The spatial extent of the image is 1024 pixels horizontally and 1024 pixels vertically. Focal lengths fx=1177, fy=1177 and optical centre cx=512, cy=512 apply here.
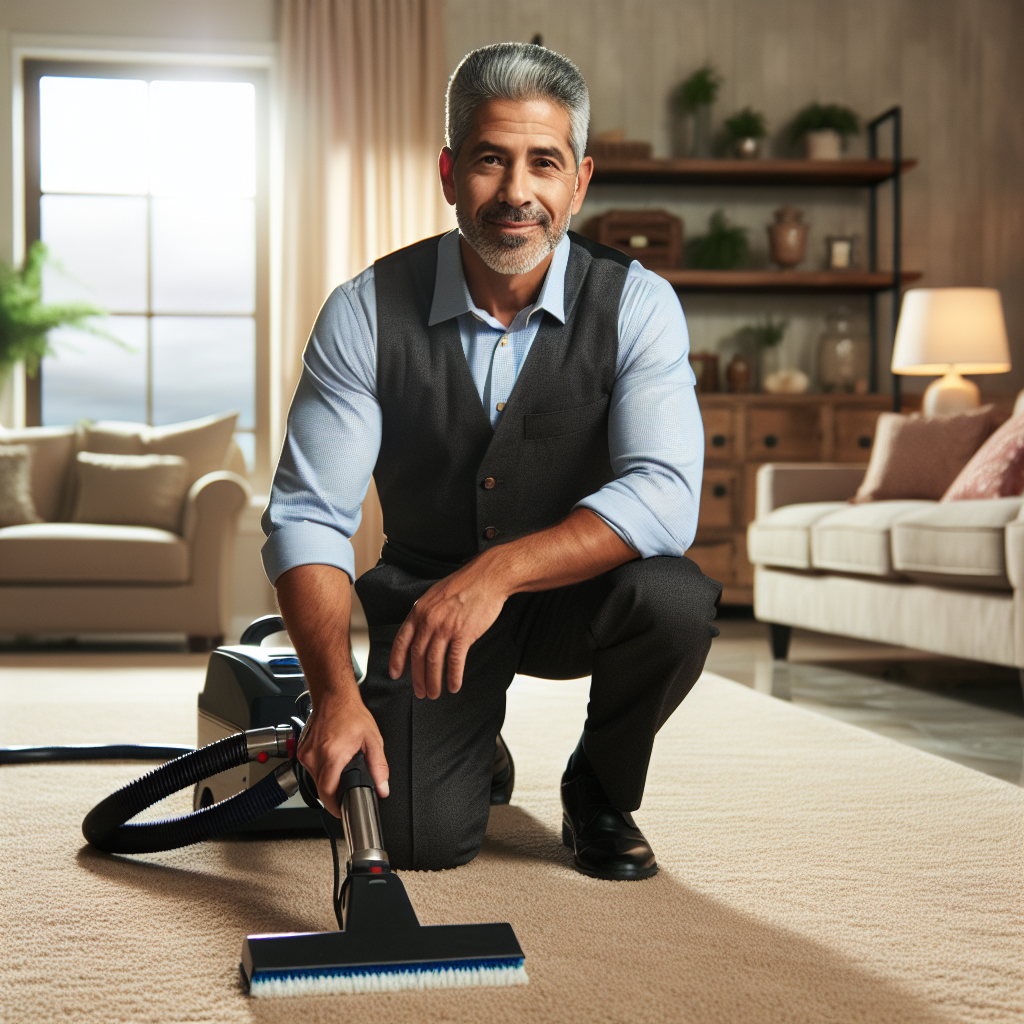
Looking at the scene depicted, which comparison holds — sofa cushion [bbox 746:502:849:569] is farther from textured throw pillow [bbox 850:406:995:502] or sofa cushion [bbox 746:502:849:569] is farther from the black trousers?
the black trousers

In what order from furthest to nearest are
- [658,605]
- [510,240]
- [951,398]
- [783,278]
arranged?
[783,278]
[951,398]
[510,240]
[658,605]

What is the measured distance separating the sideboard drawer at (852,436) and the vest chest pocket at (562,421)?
3.64 meters

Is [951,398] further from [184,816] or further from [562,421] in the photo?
[184,816]

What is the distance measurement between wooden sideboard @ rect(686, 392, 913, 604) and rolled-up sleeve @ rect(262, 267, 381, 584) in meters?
3.43

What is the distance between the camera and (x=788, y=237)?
5.23 meters

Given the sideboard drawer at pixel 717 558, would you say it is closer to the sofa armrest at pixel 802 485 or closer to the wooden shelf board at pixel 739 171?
the sofa armrest at pixel 802 485

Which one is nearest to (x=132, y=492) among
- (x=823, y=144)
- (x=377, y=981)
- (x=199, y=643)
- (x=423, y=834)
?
(x=199, y=643)

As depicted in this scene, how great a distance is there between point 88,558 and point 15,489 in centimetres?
55

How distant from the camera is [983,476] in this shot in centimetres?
306

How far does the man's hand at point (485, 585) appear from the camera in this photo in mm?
1167

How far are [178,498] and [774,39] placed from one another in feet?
11.4

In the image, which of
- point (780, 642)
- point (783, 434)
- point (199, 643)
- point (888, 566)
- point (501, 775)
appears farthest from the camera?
point (783, 434)

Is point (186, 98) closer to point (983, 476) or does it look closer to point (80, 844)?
point (983, 476)

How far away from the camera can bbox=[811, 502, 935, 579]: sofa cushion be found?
300 cm
